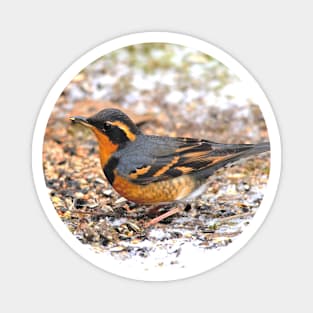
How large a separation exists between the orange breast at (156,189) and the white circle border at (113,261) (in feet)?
1.89

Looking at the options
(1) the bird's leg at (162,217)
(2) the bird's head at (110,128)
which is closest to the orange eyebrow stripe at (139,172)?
(2) the bird's head at (110,128)

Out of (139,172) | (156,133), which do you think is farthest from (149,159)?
(156,133)

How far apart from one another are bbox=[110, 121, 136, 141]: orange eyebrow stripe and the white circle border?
0.52m

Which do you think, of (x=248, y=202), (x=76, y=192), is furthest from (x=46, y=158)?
(x=248, y=202)

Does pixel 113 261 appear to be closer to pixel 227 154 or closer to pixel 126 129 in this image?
pixel 126 129

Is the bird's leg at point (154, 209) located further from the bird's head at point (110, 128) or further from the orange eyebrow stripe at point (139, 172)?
the bird's head at point (110, 128)

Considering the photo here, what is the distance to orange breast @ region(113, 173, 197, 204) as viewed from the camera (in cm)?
514

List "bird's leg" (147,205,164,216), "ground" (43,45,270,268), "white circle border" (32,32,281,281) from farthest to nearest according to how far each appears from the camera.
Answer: "bird's leg" (147,205,164,216) < "ground" (43,45,270,268) < "white circle border" (32,32,281,281)

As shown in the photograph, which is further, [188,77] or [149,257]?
[188,77]

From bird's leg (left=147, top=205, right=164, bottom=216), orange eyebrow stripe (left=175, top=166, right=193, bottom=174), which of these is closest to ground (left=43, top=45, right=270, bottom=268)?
bird's leg (left=147, top=205, right=164, bottom=216)

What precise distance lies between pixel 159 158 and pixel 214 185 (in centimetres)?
72

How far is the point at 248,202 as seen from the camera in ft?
18.0

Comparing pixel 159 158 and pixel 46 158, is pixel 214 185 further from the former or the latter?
pixel 46 158

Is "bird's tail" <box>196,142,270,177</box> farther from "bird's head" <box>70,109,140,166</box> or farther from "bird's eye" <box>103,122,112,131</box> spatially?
"bird's eye" <box>103,122,112,131</box>
